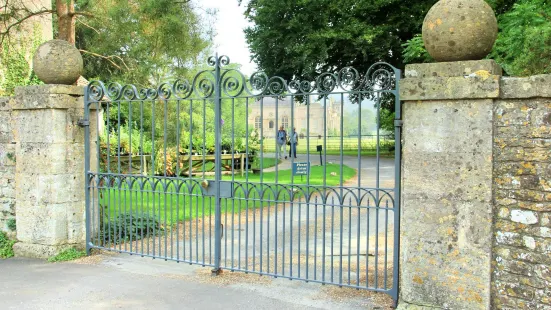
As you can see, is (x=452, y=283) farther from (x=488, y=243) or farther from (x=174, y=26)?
(x=174, y=26)

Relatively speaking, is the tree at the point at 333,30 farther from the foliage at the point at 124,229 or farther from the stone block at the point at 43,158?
the stone block at the point at 43,158

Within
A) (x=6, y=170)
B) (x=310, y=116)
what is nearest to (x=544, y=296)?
(x=6, y=170)

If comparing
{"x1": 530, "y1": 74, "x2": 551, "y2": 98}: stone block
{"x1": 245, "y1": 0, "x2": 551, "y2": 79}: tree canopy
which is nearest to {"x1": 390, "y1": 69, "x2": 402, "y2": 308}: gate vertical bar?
{"x1": 530, "y1": 74, "x2": 551, "y2": 98}: stone block

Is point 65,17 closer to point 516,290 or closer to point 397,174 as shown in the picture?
point 397,174

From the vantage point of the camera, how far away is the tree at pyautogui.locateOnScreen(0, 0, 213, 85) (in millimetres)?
8508

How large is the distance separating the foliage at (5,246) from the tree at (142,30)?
11.6 ft

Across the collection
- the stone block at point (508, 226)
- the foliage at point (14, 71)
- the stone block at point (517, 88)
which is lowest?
the stone block at point (508, 226)

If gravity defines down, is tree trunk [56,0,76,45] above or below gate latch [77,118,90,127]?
above

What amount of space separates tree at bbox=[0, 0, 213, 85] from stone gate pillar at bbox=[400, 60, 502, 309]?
5551mm

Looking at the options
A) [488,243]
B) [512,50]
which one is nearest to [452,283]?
→ [488,243]

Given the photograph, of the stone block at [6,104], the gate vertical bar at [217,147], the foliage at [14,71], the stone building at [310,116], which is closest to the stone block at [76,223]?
the stone block at [6,104]

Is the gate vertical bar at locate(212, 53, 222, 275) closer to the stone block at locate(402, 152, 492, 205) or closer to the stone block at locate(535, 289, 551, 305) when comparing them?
the stone block at locate(402, 152, 492, 205)

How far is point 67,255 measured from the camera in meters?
6.68

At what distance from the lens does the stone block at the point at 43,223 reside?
21.8 feet
